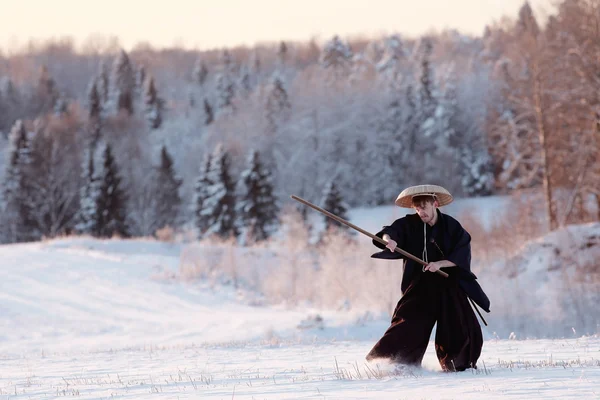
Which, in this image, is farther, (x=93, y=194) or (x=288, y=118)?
(x=288, y=118)

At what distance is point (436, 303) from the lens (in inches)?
243

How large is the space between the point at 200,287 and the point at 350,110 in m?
45.7

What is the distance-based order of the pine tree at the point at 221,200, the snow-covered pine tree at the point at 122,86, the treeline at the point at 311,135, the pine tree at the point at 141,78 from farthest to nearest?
the pine tree at the point at 141,78
the snow-covered pine tree at the point at 122,86
the pine tree at the point at 221,200
the treeline at the point at 311,135

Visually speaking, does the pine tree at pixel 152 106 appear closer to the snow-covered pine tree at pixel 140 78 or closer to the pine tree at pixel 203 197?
the snow-covered pine tree at pixel 140 78

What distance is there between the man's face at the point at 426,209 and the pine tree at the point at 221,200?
42.4 meters

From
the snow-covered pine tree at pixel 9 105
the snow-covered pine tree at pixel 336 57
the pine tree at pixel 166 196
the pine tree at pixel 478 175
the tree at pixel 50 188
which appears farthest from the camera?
the snow-covered pine tree at pixel 9 105

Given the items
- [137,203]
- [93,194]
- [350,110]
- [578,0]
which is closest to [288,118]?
[350,110]

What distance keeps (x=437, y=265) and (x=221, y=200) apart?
145 feet

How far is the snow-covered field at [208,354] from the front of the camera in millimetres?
5020

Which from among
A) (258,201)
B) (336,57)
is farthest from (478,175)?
(336,57)

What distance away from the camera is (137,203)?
59.6 m

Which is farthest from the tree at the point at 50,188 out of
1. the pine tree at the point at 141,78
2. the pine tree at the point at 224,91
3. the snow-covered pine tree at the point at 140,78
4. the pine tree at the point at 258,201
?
the pine tree at the point at 141,78

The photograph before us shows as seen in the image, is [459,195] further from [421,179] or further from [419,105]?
[419,105]

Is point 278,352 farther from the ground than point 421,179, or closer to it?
closer to it
